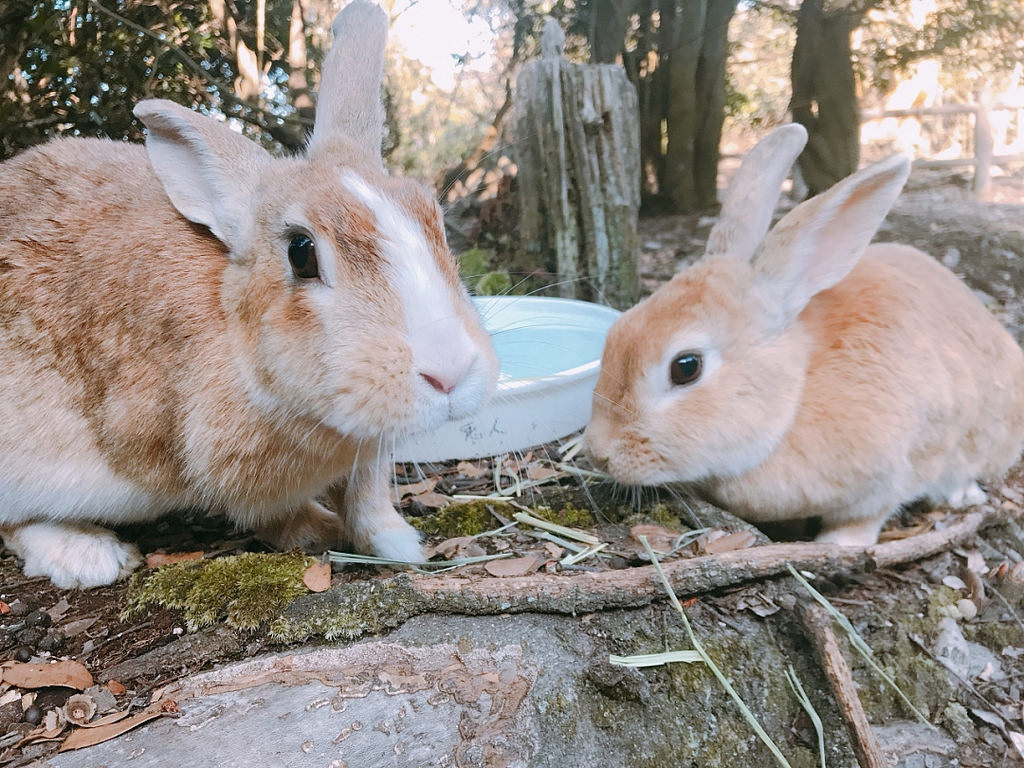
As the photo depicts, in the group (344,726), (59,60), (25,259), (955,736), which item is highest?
(59,60)

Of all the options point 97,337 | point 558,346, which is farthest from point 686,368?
point 97,337

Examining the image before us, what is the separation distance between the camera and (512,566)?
6.68 feet

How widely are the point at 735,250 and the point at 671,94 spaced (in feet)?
3.97

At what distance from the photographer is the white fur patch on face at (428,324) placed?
151cm

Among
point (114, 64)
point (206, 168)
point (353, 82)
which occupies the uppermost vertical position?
point (114, 64)

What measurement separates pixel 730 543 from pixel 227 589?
1386mm

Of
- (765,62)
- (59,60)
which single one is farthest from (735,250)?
(59,60)

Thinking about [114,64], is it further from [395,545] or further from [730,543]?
[730,543]

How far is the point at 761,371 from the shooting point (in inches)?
86.9

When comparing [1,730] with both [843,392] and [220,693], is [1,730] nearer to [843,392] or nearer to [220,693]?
[220,693]

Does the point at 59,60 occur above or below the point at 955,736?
above

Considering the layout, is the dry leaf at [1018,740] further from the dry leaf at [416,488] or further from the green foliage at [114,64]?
the green foliage at [114,64]

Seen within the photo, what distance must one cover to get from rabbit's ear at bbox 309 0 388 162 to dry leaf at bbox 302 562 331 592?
1.17 meters

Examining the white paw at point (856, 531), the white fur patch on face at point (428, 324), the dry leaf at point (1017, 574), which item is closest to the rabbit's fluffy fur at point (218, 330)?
the white fur patch on face at point (428, 324)
